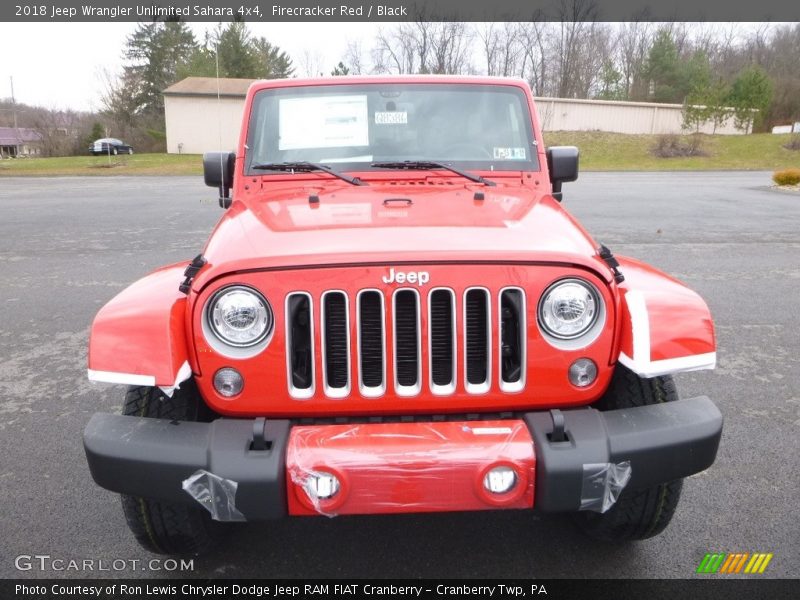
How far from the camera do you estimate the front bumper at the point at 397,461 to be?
1.90 m

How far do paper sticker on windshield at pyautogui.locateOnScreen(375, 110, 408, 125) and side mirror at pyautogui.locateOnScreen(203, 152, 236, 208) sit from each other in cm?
88

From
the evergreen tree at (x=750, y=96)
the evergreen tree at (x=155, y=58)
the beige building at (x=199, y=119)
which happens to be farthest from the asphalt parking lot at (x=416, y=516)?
the evergreen tree at (x=155, y=58)


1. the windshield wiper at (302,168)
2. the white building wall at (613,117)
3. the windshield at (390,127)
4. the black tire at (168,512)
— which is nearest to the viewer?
the black tire at (168,512)

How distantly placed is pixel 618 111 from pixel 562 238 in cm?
4455

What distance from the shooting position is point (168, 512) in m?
2.33

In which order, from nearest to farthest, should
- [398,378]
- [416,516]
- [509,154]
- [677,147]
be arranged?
[398,378] < [416,516] < [509,154] < [677,147]

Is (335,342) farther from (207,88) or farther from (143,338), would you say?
(207,88)

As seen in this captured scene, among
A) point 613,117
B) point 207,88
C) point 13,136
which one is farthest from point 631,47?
point 13,136

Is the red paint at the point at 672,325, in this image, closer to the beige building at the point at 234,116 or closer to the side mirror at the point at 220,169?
the side mirror at the point at 220,169

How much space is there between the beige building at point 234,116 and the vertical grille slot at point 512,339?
37.7 metres

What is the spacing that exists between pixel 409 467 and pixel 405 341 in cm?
43

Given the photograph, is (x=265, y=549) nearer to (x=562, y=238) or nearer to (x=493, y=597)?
(x=493, y=597)

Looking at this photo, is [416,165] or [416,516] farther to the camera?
[416,165]

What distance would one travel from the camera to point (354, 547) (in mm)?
2605
